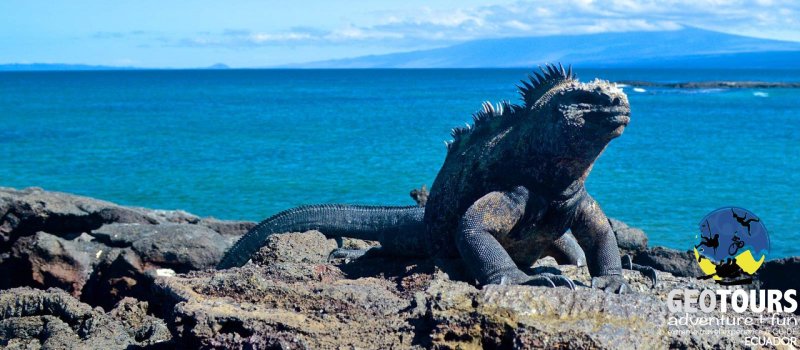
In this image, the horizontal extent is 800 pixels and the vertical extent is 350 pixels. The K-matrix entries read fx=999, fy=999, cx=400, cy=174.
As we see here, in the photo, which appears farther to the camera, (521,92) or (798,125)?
(798,125)

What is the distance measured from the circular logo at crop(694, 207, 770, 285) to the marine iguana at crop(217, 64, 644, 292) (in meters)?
0.64

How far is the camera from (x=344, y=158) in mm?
27766

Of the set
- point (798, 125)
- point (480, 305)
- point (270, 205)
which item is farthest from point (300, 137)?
point (480, 305)

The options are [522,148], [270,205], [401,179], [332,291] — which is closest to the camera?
[332,291]

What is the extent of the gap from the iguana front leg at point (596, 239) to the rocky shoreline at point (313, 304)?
134 millimetres

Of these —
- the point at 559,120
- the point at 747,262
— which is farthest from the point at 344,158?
the point at 559,120

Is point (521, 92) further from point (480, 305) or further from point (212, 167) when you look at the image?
point (212, 167)

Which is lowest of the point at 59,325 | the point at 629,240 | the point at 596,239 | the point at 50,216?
the point at 629,240

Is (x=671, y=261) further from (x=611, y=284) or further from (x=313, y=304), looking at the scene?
(x=313, y=304)

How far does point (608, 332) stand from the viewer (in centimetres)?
323

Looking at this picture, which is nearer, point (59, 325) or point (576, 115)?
point (576, 115)

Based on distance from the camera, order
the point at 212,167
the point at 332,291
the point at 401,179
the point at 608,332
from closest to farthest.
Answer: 1. the point at 608,332
2. the point at 332,291
3. the point at 401,179
4. the point at 212,167

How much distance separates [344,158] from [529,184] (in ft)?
76.3

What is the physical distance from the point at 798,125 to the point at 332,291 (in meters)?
38.5
